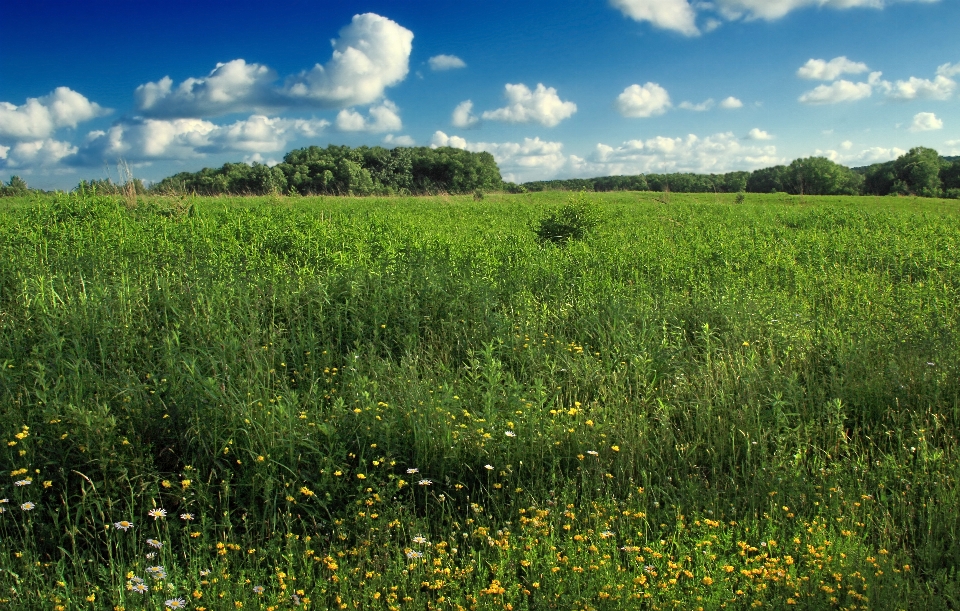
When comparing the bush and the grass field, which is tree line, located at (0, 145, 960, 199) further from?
the grass field

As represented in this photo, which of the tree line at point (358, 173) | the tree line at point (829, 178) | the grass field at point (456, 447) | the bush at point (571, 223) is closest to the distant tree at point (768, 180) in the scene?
the tree line at point (829, 178)

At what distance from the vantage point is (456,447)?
4.08 metres

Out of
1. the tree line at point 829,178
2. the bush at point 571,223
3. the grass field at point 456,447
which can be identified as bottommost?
the grass field at point 456,447

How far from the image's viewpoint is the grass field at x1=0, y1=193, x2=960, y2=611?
3.04m

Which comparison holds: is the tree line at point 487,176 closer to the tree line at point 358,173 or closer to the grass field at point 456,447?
the tree line at point 358,173

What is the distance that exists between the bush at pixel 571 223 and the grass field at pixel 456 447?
5906 mm

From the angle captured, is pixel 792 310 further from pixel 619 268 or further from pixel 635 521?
pixel 635 521

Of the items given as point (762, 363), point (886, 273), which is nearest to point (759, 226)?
point (886, 273)

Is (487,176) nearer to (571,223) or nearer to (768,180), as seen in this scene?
(768,180)

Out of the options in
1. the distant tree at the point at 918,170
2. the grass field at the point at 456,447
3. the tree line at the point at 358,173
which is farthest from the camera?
the distant tree at the point at 918,170

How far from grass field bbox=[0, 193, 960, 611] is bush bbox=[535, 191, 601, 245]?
5.91 m

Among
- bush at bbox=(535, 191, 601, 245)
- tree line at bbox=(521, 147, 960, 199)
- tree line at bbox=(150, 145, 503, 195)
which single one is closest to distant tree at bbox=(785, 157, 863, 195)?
tree line at bbox=(521, 147, 960, 199)

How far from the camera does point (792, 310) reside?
8.41m

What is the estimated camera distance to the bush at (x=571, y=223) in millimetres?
14047
